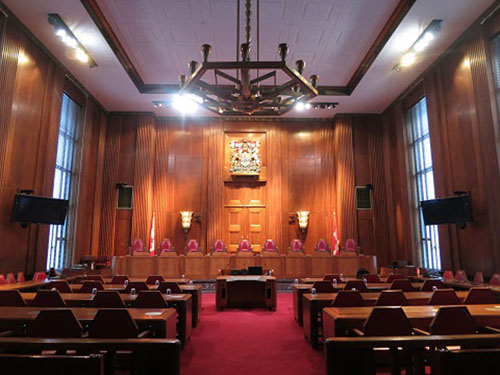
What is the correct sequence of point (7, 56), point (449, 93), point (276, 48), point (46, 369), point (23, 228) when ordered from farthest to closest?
point (276, 48), point (449, 93), point (23, 228), point (7, 56), point (46, 369)

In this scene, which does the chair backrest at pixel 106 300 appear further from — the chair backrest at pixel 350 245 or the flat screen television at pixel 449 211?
the chair backrest at pixel 350 245

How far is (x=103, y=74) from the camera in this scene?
9.41 metres

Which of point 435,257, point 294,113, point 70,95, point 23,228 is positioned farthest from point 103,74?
point 435,257

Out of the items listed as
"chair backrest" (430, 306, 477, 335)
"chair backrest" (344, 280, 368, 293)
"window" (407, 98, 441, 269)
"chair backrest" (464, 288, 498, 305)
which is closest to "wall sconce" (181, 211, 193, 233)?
"window" (407, 98, 441, 269)

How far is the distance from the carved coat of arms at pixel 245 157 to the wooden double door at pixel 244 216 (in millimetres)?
637

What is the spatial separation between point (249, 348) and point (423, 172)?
26.4ft

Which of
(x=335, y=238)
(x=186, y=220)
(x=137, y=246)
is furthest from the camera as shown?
(x=186, y=220)

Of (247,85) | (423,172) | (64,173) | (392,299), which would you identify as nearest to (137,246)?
(64,173)

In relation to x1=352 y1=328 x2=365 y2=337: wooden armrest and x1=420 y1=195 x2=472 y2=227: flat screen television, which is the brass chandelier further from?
x1=420 y1=195 x2=472 y2=227: flat screen television

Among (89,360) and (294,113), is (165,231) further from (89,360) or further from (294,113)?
(89,360)

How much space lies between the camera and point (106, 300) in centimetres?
368

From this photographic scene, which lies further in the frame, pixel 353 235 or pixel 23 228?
pixel 353 235

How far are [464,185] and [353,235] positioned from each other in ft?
14.4

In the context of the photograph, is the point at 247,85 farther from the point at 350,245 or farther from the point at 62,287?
the point at 350,245
